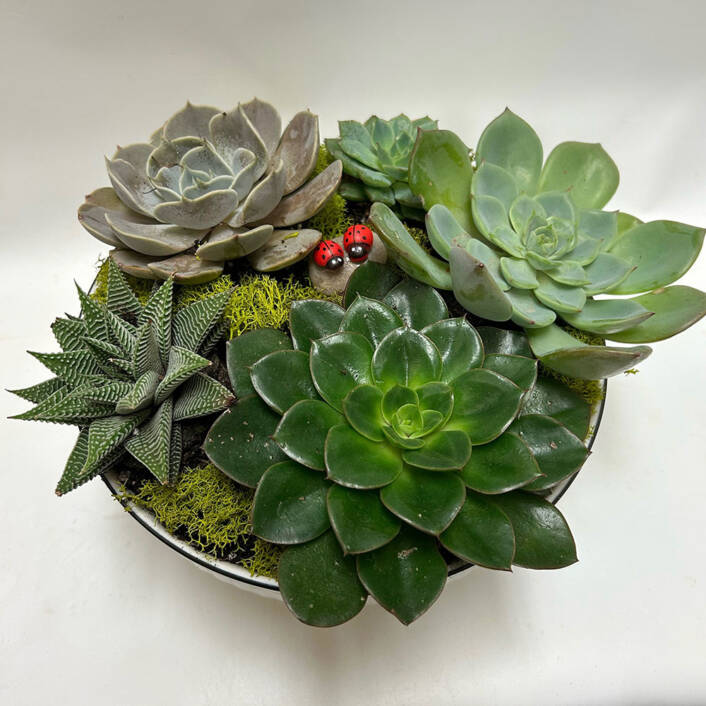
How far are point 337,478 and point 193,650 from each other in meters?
0.86

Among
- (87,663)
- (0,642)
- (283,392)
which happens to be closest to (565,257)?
(283,392)

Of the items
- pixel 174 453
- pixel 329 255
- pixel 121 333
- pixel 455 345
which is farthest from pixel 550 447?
pixel 121 333

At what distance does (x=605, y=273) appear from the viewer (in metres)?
1.08

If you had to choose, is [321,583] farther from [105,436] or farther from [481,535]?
[105,436]

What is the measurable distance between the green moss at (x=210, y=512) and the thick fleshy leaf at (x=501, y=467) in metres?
0.38

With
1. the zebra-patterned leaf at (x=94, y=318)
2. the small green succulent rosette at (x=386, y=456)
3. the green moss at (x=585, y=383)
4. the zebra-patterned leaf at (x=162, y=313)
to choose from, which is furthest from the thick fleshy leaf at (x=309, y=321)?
the green moss at (x=585, y=383)

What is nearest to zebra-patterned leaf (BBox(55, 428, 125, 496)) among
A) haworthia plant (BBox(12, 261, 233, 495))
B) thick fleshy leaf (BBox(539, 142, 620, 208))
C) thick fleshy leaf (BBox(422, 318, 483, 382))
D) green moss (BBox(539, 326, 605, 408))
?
haworthia plant (BBox(12, 261, 233, 495))

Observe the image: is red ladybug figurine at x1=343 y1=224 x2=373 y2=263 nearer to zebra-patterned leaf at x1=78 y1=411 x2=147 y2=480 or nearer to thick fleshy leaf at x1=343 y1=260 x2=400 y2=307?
thick fleshy leaf at x1=343 y1=260 x2=400 y2=307

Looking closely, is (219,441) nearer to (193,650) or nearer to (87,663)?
(193,650)

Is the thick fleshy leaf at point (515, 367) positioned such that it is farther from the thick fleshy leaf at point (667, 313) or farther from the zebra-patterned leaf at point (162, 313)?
the zebra-patterned leaf at point (162, 313)

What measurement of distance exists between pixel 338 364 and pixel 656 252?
628mm

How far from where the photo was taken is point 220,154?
1.16 metres

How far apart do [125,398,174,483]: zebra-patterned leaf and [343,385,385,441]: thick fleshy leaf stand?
310 mm

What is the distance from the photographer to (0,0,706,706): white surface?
138 cm
